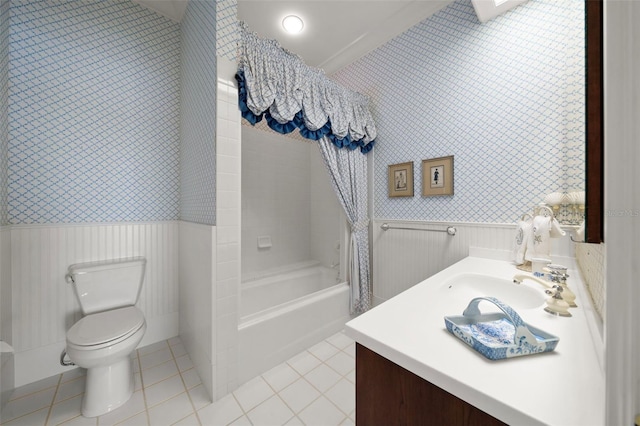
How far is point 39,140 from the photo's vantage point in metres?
1.50

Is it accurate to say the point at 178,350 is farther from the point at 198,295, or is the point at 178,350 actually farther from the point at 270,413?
the point at 270,413

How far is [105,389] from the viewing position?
129 centimetres

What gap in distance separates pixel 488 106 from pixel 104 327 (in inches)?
113

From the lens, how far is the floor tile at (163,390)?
134 centimetres

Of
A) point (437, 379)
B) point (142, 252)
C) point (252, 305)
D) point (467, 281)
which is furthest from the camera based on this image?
point (252, 305)

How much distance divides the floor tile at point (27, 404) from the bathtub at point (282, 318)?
1.11 metres

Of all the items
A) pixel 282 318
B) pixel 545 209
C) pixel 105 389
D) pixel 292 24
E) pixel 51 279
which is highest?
pixel 292 24

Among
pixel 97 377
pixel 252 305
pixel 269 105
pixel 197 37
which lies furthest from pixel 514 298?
pixel 197 37

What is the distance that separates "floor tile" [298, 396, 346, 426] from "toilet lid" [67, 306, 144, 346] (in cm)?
113

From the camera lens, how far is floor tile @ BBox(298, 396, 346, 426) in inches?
47.3

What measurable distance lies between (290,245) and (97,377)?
1937 mm

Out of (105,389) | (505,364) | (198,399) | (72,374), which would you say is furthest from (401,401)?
(72,374)

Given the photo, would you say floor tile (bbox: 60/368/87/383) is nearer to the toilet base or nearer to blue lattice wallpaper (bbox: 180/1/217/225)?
the toilet base

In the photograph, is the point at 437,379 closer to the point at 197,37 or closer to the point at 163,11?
the point at 197,37
